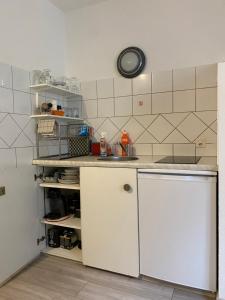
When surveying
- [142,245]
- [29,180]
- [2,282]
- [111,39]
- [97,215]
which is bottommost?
[2,282]

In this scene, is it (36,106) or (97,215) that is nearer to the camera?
(97,215)

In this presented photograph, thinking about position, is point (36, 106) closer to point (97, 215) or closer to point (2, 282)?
point (97, 215)

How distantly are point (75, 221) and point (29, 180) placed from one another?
0.49 meters

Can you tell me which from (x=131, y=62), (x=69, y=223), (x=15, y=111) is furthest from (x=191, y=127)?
(x=15, y=111)

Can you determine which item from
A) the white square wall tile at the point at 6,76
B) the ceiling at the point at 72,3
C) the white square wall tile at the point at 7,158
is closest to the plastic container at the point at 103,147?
the white square wall tile at the point at 7,158

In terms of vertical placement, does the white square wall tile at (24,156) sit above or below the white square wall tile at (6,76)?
below

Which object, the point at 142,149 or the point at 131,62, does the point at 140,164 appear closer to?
the point at 142,149

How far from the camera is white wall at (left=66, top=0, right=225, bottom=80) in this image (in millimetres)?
1737

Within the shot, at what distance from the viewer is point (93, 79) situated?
217 cm

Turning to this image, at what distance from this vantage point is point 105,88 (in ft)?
6.92

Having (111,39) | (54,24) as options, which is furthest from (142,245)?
(54,24)

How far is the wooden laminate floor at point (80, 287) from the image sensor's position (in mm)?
1422

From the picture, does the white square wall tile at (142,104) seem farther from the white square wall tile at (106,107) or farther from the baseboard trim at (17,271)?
the baseboard trim at (17,271)

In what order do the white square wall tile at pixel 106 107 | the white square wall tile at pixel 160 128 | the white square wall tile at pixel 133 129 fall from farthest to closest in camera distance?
the white square wall tile at pixel 106 107, the white square wall tile at pixel 133 129, the white square wall tile at pixel 160 128
